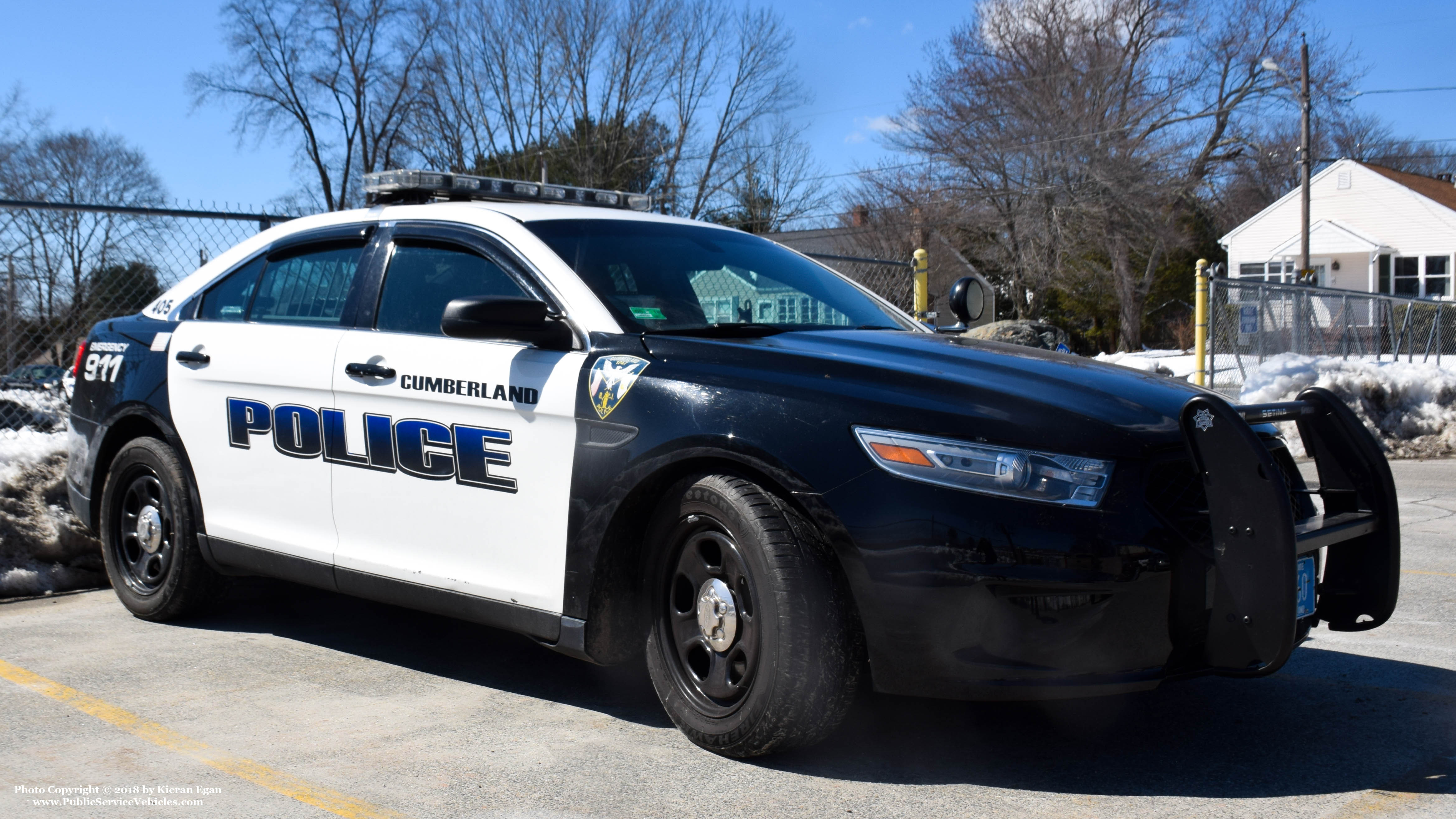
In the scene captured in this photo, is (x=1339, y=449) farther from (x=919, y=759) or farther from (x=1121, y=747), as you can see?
(x=919, y=759)

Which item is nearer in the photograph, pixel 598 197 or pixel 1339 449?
pixel 1339 449

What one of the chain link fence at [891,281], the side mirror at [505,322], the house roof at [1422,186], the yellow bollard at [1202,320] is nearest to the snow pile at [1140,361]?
the yellow bollard at [1202,320]

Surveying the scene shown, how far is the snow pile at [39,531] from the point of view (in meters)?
5.92

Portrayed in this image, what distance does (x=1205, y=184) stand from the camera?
4388 centimetres

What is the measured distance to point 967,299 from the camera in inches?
207

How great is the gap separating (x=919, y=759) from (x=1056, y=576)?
80 cm

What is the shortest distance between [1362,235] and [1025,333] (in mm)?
33889

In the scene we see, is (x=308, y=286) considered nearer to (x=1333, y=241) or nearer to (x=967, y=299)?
(x=967, y=299)

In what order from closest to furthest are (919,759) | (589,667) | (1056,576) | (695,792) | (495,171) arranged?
(1056,576), (695,792), (919,759), (589,667), (495,171)

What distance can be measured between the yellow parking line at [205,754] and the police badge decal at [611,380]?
125 cm

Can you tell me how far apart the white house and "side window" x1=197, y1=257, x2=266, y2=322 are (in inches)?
1569

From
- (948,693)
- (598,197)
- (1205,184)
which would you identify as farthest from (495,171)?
(948,693)

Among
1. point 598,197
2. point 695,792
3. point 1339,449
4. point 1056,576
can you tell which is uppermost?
point 598,197

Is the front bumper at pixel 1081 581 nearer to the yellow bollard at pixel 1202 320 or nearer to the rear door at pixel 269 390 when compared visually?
the rear door at pixel 269 390
